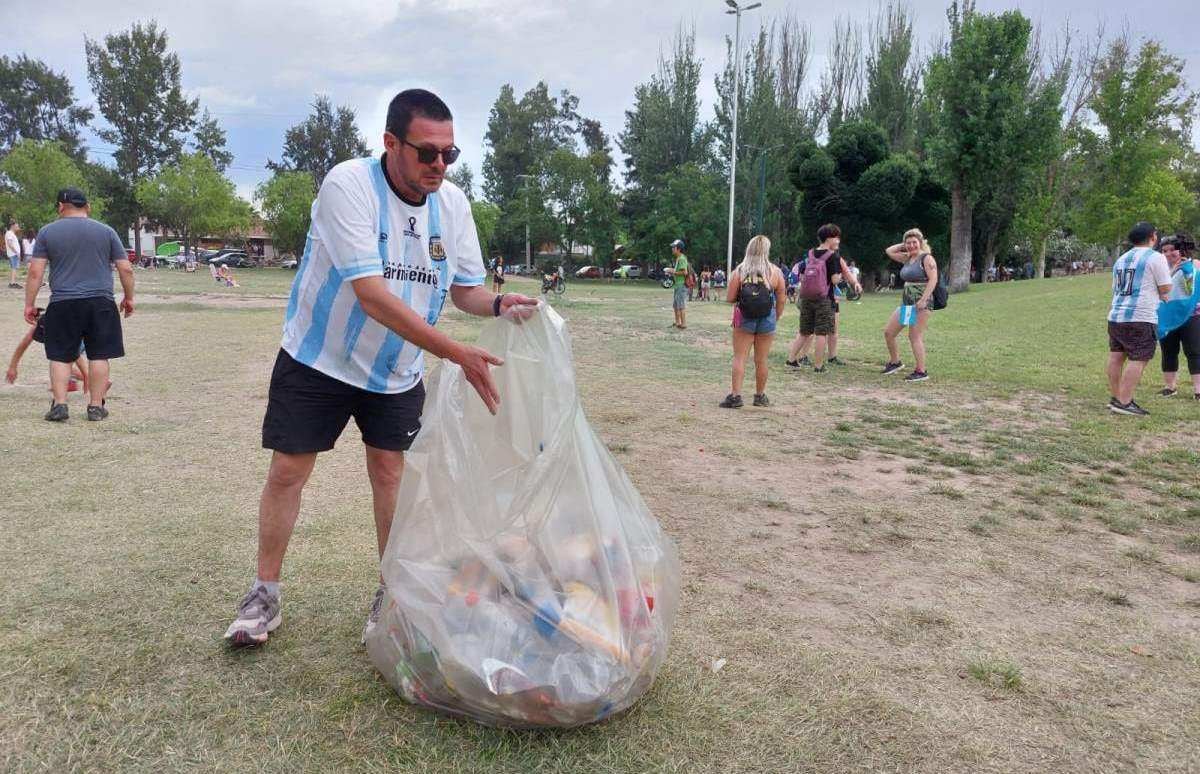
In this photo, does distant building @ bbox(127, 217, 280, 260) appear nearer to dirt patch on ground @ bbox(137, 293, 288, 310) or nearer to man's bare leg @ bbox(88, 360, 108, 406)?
dirt patch on ground @ bbox(137, 293, 288, 310)

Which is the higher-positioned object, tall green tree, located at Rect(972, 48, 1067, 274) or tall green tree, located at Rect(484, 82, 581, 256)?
tall green tree, located at Rect(484, 82, 581, 256)

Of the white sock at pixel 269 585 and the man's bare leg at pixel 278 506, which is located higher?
the man's bare leg at pixel 278 506

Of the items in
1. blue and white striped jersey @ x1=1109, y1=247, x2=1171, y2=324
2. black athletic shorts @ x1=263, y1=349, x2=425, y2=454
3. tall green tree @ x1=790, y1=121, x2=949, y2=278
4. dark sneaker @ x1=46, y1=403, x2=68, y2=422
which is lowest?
dark sneaker @ x1=46, y1=403, x2=68, y2=422

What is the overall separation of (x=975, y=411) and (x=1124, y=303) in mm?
1552

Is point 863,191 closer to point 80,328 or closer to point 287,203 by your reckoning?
point 80,328

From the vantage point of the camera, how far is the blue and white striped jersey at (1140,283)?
6762 mm

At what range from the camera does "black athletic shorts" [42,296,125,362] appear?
585cm

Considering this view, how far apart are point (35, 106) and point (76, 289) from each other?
75.3 metres

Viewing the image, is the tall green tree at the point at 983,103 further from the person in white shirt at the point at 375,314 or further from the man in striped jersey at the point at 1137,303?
the person in white shirt at the point at 375,314

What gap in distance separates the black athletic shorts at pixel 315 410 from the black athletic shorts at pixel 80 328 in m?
4.12

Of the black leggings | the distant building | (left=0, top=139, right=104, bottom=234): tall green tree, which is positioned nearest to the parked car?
the distant building

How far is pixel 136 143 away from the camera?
6481cm

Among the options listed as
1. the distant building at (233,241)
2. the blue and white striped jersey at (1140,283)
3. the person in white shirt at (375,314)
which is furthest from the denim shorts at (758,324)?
the distant building at (233,241)

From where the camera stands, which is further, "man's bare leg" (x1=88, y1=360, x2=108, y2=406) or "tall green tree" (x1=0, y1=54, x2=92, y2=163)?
"tall green tree" (x1=0, y1=54, x2=92, y2=163)
